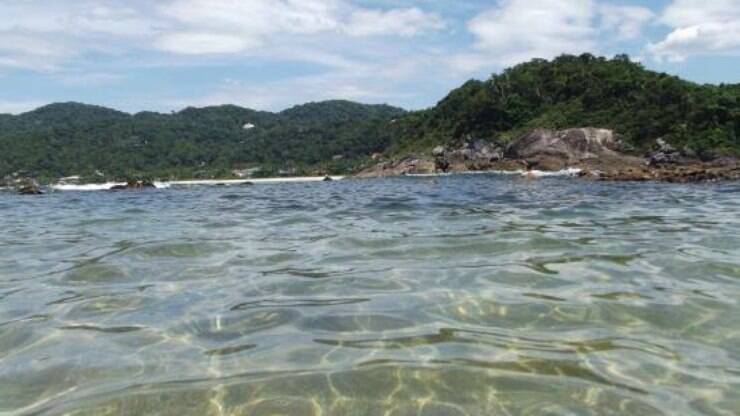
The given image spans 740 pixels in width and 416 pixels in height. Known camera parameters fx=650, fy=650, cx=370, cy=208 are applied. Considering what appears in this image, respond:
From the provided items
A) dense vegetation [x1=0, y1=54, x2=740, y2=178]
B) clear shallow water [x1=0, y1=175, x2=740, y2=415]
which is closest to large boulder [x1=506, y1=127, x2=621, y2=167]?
dense vegetation [x1=0, y1=54, x2=740, y2=178]

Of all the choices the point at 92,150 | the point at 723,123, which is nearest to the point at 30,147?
the point at 92,150

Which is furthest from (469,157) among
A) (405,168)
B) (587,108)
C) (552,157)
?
(587,108)

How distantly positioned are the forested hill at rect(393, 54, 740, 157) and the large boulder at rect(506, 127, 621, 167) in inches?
108

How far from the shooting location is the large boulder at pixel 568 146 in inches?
2323

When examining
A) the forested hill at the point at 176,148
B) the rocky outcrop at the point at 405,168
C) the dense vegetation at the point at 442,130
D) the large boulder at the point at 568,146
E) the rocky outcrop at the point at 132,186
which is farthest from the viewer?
the forested hill at the point at 176,148

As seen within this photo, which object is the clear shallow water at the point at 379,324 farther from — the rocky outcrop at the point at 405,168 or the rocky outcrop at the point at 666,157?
the rocky outcrop at the point at 405,168

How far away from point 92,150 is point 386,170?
250 feet

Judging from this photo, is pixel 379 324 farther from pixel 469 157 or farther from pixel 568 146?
pixel 469 157

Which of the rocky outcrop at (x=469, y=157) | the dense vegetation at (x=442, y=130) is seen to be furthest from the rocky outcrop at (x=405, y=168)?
the dense vegetation at (x=442, y=130)

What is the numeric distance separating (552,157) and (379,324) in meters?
56.3

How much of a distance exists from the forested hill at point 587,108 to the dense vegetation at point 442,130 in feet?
0.46

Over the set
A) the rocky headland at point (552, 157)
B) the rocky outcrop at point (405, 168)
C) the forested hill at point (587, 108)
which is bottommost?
the rocky outcrop at point (405, 168)

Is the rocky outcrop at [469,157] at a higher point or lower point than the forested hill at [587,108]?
lower

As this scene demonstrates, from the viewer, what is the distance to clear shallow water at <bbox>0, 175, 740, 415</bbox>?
14.4ft
